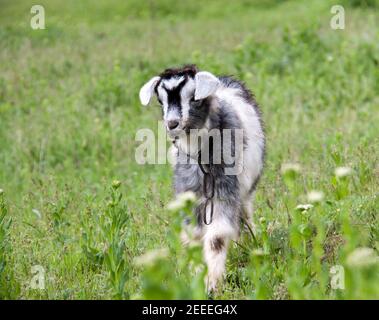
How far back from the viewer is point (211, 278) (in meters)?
5.25

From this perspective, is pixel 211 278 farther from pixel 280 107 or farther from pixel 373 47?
pixel 373 47

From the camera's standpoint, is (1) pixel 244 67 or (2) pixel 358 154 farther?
(1) pixel 244 67

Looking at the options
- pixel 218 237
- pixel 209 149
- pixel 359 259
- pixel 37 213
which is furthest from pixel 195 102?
pixel 37 213

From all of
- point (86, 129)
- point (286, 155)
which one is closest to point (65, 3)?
point (86, 129)

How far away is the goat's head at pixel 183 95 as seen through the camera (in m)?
5.16

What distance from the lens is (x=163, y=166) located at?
895cm

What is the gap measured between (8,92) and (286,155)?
20.1 feet

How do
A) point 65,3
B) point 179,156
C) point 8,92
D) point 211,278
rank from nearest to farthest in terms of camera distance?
point 211,278 < point 179,156 < point 8,92 < point 65,3

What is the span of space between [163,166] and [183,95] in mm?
3774

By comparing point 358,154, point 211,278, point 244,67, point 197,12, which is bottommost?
point 211,278

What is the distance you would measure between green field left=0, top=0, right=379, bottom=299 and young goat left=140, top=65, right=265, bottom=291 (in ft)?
0.99

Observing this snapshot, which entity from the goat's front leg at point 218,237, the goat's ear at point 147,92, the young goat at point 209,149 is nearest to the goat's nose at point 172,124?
the young goat at point 209,149

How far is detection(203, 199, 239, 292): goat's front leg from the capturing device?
17.4ft

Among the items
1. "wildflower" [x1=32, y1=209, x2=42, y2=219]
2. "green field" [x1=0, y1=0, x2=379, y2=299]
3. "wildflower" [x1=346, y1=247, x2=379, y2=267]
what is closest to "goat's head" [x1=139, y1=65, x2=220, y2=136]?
"green field" [x1=0, y1=0, x2=379, y2=299]
